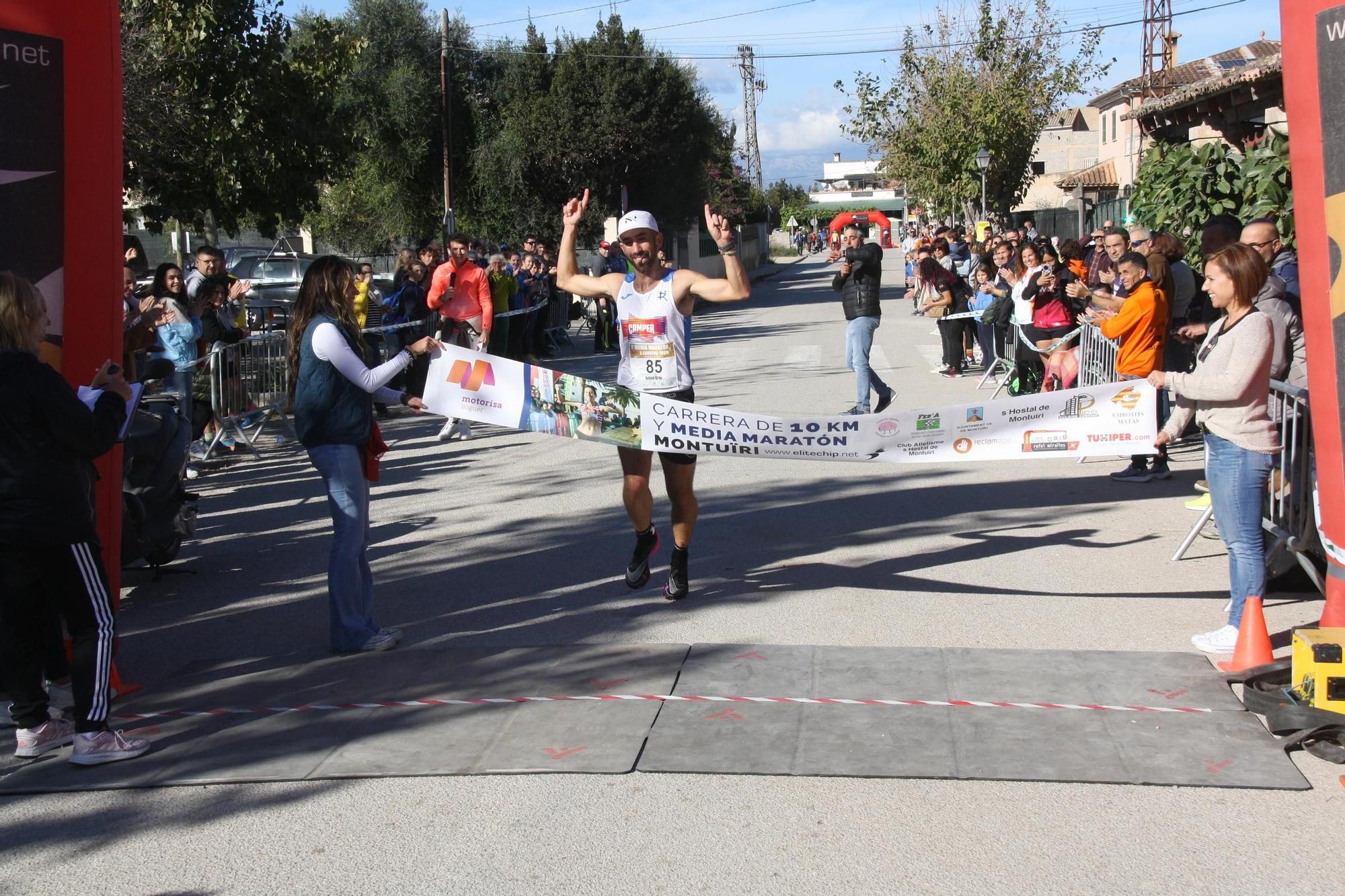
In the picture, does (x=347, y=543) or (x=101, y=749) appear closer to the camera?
(x=101, y=749)

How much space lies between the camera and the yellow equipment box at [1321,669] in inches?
180

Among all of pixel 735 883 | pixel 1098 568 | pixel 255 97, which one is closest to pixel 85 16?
pixel 735 883

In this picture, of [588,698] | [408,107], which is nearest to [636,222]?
[588,698]

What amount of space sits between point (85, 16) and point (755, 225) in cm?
5860

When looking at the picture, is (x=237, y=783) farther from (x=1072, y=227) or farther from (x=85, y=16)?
(x=1072, y=227)

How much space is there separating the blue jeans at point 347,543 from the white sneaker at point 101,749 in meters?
1.29

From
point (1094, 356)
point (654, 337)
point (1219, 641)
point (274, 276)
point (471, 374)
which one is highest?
point (274, 276)

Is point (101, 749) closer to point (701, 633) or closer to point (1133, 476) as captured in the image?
point (701, 633)

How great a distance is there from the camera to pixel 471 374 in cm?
647

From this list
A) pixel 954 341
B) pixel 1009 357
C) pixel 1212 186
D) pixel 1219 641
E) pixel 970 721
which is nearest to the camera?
pixel 970 721

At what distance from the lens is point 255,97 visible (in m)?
19.8

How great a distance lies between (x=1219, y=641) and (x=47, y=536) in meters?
4.95

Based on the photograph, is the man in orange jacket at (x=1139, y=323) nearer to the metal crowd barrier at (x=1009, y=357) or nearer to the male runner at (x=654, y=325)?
the male runner at (x=654, y=325)

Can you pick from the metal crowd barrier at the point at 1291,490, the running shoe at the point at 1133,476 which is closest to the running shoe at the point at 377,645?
the metal crowd barrier at the point at 1291,490
